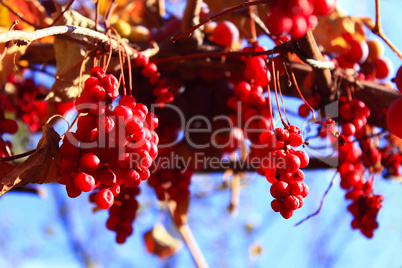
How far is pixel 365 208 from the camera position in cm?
84

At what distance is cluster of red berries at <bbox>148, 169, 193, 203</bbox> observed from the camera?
95cm

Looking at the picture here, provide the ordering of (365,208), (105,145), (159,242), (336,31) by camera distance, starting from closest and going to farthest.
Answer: (105,145) → (365,208) → (336,31) → (159,242)

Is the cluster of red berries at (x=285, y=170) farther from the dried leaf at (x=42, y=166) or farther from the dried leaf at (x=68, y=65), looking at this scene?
the dried leaf at (x=68, y=65)

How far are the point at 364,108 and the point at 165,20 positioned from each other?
659 millimetres

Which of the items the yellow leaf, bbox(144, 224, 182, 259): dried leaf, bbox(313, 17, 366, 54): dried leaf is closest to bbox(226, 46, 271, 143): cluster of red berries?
bbox(313, 17, 366, 54): dried leaf

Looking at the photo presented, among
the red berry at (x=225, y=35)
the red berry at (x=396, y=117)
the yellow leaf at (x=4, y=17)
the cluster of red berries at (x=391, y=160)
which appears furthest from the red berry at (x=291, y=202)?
the yellow leaf at (x=4, y=17)

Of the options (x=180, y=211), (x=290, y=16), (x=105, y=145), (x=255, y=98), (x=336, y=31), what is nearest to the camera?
(x=290, y=16)

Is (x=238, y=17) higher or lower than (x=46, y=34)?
lower

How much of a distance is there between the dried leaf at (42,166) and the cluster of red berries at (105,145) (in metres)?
0.03

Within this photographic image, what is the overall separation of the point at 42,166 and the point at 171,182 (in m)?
0.45

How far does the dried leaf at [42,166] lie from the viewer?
20.8 inches

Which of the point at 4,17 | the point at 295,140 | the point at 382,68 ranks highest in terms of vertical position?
the point at 4,17

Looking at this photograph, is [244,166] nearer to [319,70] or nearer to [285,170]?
[319,70]

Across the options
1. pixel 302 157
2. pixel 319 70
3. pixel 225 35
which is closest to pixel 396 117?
pixel 302 157
